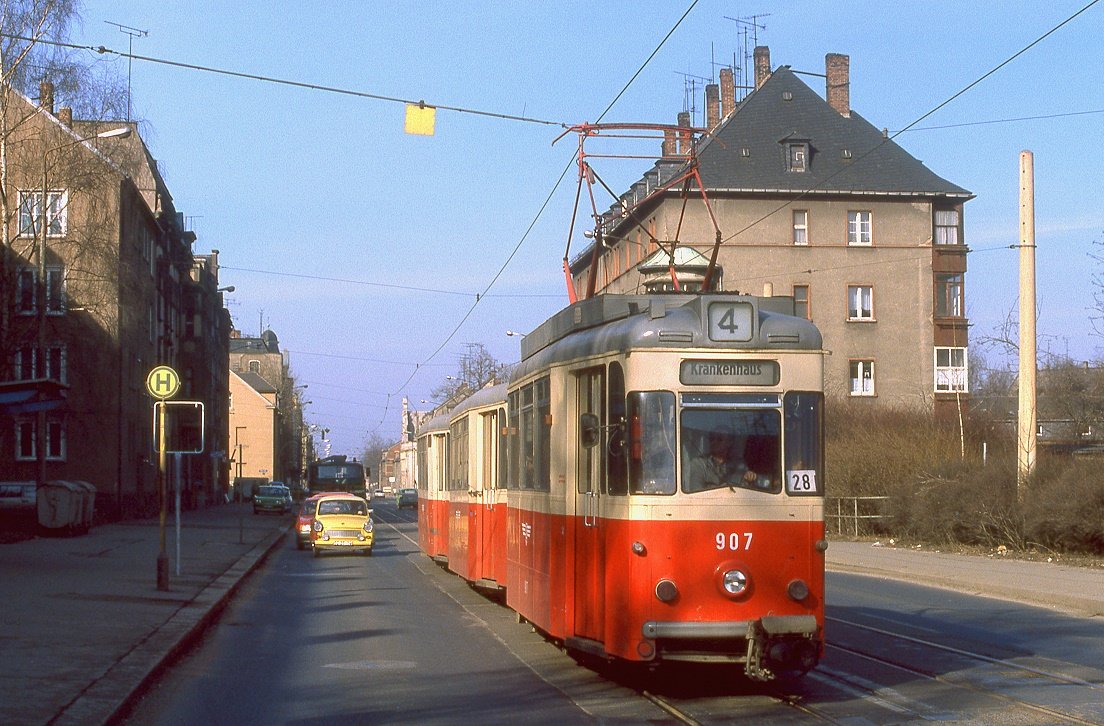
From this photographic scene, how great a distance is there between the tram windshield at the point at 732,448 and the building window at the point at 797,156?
163ft

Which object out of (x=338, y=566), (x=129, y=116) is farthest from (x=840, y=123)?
(x=338, y=566)

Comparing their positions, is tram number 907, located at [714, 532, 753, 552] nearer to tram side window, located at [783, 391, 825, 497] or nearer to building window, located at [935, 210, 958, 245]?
tram side window, located at [783, 391, 825, 497]

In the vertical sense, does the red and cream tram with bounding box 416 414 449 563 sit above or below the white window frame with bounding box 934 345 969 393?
below

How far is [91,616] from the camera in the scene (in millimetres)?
15680

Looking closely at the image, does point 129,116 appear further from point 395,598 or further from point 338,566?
point 395,598

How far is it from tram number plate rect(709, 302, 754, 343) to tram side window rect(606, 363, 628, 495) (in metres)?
0.78

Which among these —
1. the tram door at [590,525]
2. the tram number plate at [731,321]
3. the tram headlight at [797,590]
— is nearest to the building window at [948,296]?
the tram door at [590,525]

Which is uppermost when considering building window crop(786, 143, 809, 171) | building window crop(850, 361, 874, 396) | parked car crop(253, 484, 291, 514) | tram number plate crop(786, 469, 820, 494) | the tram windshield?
building window crop(786, 143, 809, 171)

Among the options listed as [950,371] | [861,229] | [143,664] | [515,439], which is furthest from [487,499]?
[950,371]

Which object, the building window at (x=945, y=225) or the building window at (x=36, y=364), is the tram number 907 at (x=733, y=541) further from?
the building window at (x=945, y=225)

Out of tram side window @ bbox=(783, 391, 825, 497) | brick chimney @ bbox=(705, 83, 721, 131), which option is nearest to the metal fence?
tram side window @ bbox=(783, 391, 825, 497)

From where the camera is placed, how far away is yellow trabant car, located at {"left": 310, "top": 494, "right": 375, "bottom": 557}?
1250 inches

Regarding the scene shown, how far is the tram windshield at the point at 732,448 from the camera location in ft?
33.4

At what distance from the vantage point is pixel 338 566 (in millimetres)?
28688
